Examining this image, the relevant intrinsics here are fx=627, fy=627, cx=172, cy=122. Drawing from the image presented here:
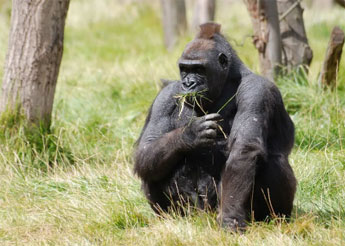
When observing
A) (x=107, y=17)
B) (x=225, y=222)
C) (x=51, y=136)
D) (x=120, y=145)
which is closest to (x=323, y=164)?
(x=225, y=222)

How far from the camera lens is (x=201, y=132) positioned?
4543 mm

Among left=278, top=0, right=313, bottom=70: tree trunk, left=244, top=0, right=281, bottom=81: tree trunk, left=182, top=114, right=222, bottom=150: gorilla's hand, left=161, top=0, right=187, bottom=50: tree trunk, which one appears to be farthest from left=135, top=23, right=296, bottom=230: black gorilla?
left=161, top=0, right=187, bottom=50: tree trunk

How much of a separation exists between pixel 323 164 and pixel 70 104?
3786 mm

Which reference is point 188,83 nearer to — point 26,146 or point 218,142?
point 218,142

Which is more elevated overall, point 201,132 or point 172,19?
point 172,19

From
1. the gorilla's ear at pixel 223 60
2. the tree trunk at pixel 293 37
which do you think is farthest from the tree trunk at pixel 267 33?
the gorilla's ear at pixel 223 60

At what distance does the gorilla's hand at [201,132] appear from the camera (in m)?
4.52

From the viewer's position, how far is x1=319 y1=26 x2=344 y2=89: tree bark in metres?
6.98

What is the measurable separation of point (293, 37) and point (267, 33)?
544 mm

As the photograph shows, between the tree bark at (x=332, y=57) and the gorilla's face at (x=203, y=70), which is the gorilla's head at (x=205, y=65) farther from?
the tree bark at (x=332, y=57)

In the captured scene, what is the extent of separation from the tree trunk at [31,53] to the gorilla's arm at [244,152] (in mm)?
2433

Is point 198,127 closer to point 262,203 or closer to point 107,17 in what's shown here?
point 262,203

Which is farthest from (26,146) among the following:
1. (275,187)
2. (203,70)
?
(275,187)

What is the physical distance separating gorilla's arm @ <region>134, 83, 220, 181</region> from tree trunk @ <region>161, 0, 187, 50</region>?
27.5 ft
